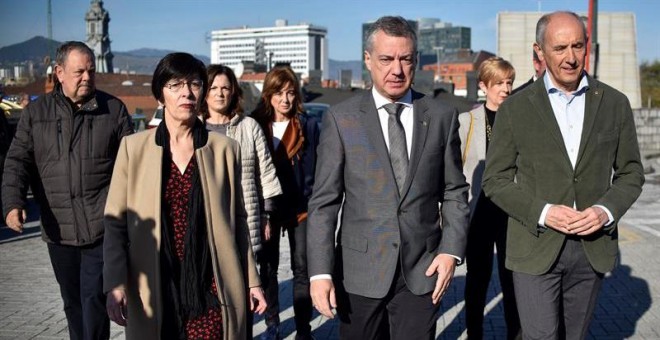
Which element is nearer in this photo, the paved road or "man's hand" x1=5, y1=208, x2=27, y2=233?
"man's hand" x1=5, y1=208, x2=27, y2=233

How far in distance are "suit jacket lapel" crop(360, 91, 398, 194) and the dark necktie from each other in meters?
0.04

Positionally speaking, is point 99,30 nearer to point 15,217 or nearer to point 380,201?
point 15,217

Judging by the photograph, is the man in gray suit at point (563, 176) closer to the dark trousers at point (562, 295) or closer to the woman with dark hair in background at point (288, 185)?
the dark trousers at point (562, 295)

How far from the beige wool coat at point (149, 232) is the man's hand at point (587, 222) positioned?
165 cm

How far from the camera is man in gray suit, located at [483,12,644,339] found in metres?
3.94

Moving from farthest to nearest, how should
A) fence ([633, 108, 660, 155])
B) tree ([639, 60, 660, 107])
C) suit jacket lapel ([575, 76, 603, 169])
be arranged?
1. tree ([639, 60, 660, 107])
2. fence ([633, 108, 660, 155])
3. suit jacket lapel ([575, 76, 603, 169])

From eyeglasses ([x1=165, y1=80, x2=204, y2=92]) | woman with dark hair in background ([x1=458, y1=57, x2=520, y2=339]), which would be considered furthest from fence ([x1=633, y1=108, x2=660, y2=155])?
eyeglasses ([x1=165, y1=80, x2=204, y2=92])

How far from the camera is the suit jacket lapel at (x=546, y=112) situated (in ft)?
13.0

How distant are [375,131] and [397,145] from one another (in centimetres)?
12

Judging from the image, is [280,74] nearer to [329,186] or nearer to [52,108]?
[52,108]

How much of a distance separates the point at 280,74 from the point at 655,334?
11.9 feet

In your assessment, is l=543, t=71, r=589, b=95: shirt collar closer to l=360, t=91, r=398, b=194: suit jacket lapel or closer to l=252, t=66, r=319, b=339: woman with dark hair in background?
l=360, t=91, r=398, b=194: suit jacket lapel

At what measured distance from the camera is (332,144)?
3.81 m

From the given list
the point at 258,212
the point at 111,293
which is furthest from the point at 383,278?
the point at 258,212
